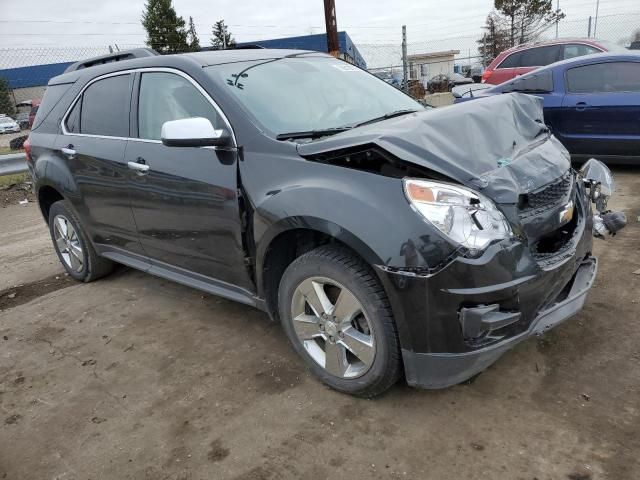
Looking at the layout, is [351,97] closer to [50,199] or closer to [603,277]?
[603,277]

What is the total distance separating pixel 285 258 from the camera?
9.56ft

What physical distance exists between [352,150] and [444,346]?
947 mm

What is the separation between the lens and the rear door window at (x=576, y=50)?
9.02m

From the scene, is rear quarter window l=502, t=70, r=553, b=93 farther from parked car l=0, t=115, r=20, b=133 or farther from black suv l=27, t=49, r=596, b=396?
parked car l=0, t=115, r=20, b=133

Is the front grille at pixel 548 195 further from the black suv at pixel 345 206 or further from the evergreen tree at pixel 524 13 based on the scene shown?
the evergreen tree at pixel 524 13

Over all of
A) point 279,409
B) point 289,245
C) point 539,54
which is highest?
point 289,245

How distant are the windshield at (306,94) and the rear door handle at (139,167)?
2.46 feet

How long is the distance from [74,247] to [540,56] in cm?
877

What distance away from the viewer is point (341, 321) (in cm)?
258

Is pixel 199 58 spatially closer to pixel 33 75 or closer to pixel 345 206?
pixel 345 206

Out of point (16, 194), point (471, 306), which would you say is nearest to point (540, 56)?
point (471, 306)

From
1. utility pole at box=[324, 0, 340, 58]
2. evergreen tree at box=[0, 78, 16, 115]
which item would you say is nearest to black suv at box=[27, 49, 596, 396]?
utility pole at box=[324, 0, 340, 58]

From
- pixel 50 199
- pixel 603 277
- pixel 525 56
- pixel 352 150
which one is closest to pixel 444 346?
pixel 352 150

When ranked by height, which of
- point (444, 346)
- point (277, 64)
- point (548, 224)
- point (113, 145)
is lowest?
point (444, 346)
